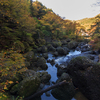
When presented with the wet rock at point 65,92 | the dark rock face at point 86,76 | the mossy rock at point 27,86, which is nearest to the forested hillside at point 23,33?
the mossy rock at point 27,86

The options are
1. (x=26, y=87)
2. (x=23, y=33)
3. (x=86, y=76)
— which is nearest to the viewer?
(x=26, y=87)

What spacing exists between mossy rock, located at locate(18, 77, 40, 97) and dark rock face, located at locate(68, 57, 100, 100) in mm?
3052

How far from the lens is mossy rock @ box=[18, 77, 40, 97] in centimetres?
425

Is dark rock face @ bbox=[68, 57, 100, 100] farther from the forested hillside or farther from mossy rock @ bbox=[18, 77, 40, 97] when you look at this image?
the forested hillside

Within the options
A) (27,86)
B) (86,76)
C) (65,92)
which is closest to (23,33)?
(27,86)

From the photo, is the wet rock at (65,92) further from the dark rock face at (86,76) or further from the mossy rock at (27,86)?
the mossy rock at (27,86)

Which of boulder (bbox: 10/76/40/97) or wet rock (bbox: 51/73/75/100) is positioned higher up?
boulder (bbox: 10/76/40/97)

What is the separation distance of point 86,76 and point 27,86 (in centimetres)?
387

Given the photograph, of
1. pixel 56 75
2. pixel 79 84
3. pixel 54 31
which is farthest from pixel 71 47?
pixel 79 84

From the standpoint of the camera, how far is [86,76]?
15.6 ft

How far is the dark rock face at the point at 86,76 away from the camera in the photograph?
4.37m

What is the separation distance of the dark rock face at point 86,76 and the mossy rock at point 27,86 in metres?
3.05

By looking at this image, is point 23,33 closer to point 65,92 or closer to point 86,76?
point 65,92

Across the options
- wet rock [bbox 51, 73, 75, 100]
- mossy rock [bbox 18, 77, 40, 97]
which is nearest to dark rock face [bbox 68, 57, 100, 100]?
wet rock [bbox 51, 73, 75, 100]
